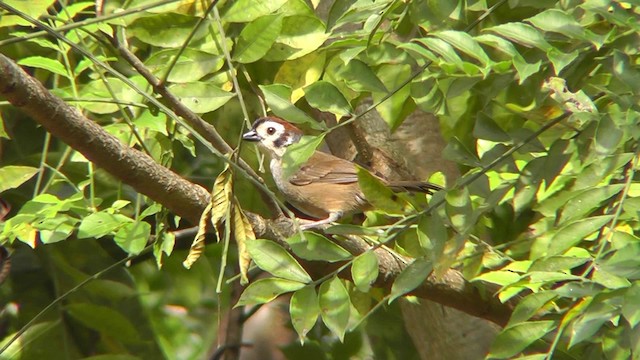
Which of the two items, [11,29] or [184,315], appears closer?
[11,29]

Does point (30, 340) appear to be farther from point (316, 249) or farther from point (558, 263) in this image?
point (558, 263)

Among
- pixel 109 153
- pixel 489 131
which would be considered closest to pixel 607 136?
pixel 489 131

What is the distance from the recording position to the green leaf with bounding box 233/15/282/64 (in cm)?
329

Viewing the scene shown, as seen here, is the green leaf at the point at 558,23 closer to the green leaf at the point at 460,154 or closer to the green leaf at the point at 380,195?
the green leaf at the point at 460,154

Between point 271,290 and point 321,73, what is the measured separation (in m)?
1.15

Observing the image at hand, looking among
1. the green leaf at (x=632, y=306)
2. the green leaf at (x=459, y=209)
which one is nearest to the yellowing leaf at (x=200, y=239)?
the green leaf at (x=459, y=209)

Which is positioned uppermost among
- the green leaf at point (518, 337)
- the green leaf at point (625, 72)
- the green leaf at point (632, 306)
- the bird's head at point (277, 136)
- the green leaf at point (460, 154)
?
the green leaf at point (625, 72)

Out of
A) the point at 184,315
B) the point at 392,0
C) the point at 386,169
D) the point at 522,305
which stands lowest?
the point at 184,315

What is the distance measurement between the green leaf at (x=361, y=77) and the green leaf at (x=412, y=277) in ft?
1.57

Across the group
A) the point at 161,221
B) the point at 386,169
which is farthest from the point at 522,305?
the point at 386,169

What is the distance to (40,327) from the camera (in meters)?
4.12

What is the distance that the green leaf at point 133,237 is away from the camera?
3.23 metres

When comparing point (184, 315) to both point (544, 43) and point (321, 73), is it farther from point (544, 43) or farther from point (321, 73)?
point (544, 43)

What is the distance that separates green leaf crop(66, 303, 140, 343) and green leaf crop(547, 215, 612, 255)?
211 cm
